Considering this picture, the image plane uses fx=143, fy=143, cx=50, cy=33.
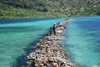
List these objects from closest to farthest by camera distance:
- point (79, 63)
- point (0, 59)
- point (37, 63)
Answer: point (37, 63), point (79, 63), point (0, 59)

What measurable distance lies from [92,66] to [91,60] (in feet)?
7.40

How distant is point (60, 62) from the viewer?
17.6m

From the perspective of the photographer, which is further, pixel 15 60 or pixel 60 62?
pixel 15 60

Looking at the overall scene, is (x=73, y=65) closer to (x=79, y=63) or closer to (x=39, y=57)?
(x=79, y=63)

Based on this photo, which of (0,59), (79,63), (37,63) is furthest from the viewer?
(0,59)

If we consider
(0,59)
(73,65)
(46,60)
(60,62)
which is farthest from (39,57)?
(0,59)

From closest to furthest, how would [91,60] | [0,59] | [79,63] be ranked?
[79,63]
[91,60]
[0,59]

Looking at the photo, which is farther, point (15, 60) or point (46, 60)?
point (15, 60)

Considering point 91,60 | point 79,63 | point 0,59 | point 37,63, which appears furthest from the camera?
point 0,59

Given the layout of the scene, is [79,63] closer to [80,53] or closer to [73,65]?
[73,65]

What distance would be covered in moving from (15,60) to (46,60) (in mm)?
5311

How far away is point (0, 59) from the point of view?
72.2 ft

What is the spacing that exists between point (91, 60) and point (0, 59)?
44.5 feet

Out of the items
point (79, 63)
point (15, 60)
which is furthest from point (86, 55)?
point (15, 60)
